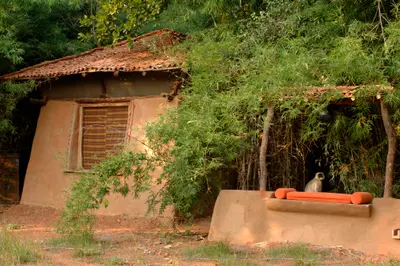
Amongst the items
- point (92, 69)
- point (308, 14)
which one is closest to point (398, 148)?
point (308, 14)

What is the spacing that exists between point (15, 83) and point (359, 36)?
6.83m

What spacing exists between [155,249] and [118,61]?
14.5 feet

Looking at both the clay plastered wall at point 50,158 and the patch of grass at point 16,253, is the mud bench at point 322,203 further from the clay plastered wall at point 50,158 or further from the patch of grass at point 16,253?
the clay plastered wall at point 50,158

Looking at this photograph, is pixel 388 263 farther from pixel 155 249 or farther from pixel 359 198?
pixel 155 249

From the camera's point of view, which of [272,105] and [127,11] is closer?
[272,105]

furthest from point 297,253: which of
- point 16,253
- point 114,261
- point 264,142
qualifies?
point 16,253

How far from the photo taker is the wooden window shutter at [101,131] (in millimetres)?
12159

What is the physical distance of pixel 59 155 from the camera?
501 inches

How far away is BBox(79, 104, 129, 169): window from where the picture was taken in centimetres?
1216

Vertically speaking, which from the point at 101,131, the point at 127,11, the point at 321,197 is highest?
the point at 127,11

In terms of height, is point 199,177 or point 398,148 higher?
point 398,148

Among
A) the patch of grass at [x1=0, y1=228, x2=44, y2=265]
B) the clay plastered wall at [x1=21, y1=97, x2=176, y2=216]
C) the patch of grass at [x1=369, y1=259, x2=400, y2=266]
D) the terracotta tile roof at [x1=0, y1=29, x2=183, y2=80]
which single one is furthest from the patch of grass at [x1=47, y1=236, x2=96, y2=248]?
the patch of grass at [x1=369, y1=259, x2=400, y2=266]

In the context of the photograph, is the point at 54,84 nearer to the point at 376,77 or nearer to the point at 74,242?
the point at 74,242

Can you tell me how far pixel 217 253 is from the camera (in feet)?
27.2
